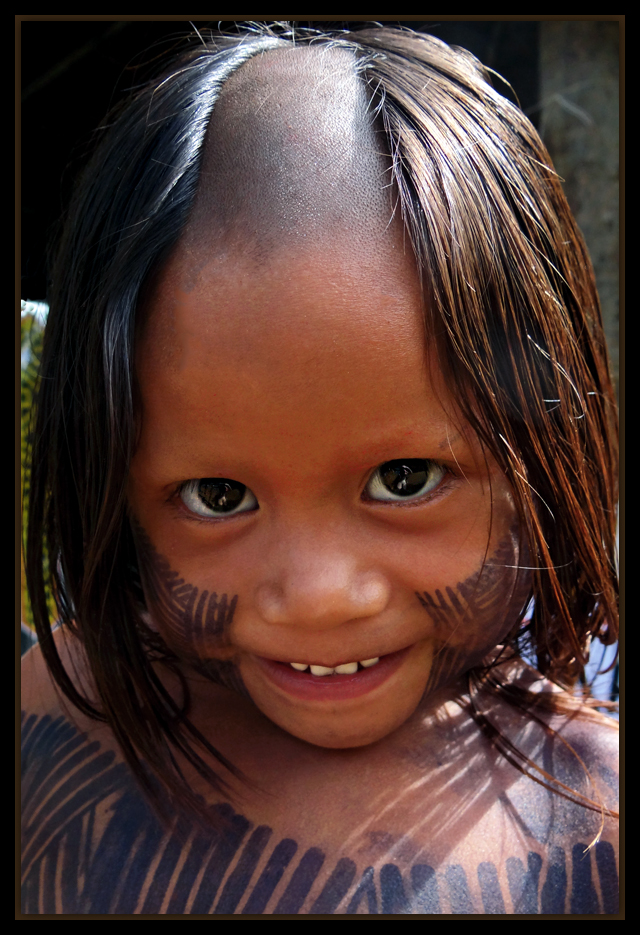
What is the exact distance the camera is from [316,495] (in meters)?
0.76

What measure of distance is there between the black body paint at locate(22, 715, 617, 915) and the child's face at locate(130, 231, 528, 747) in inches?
5.4

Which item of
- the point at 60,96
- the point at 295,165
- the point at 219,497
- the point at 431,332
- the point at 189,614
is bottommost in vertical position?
the point at 189,614

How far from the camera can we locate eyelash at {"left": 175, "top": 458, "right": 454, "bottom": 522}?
79 centimetres

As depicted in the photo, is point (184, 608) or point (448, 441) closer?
point (448, 441)

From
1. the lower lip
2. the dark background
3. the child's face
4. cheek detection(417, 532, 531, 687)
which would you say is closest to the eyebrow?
the child's face

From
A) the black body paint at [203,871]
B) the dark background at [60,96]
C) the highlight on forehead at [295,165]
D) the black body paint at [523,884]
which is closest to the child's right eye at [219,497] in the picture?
the highlight on forehead at [295,165]

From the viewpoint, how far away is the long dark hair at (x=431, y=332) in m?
0.78

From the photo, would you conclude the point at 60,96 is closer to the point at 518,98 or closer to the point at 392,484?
the point at 518,98

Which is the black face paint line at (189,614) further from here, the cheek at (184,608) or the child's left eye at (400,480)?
the child's left eye at (400,480)

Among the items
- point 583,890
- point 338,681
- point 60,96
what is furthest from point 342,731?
point 60,96

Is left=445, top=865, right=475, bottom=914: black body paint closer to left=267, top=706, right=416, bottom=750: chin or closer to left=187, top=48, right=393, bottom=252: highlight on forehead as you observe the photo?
left=267, top=706, right=416, bottom=750: chin

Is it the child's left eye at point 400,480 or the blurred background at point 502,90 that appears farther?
the blurred background at point 502,90

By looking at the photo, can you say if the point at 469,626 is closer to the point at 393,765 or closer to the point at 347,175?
the point at 393,765

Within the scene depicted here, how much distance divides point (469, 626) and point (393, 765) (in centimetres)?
20
